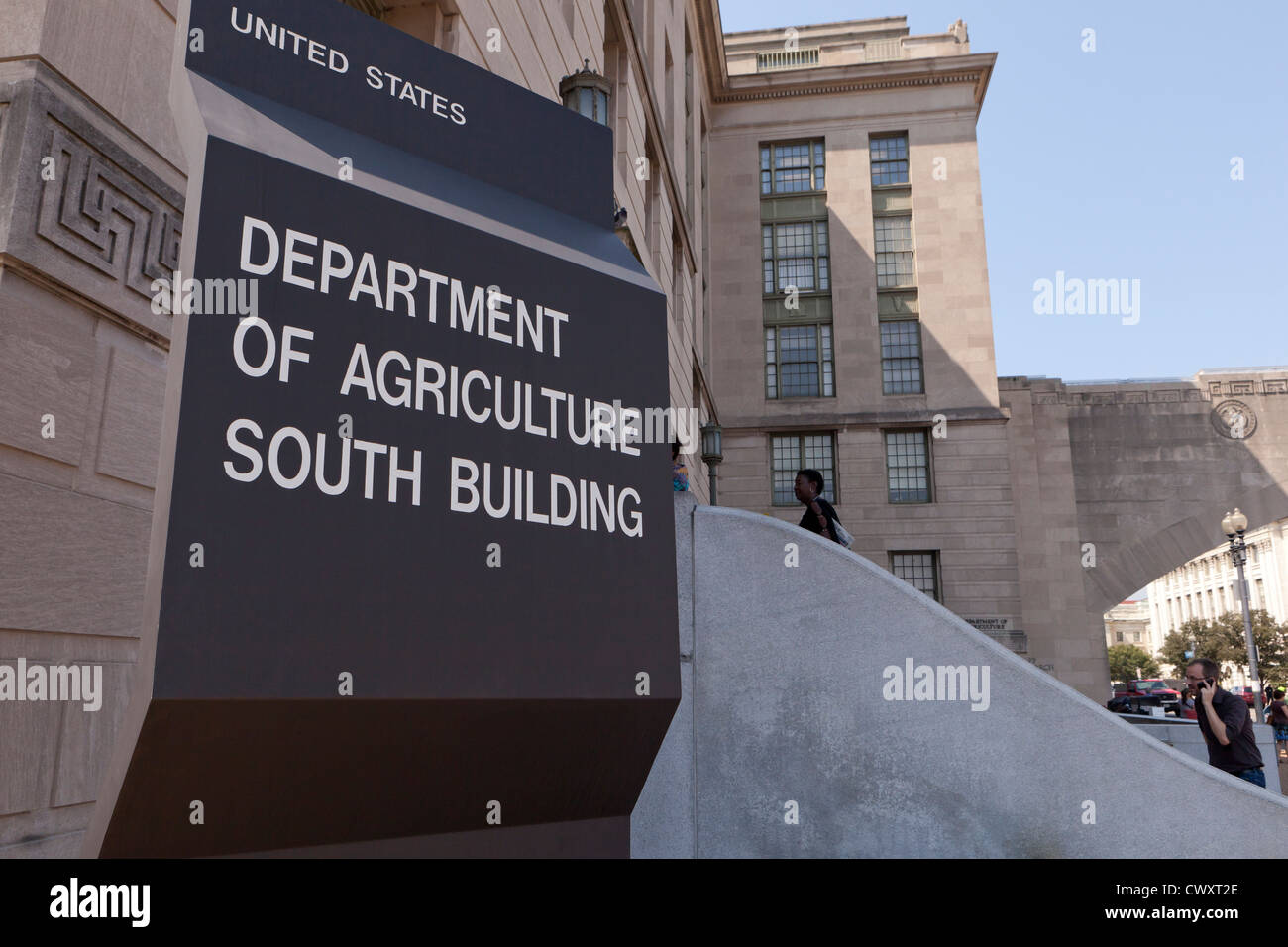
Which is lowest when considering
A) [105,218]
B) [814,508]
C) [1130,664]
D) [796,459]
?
[1130,664]

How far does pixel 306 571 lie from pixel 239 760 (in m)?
0.46

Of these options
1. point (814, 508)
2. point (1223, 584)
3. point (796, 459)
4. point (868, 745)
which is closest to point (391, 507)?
point (868, 745)

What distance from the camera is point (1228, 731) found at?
27.6 feet

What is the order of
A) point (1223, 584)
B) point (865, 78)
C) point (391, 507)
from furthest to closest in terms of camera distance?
point (1223, 584) < point (865, 78) < point (391, 507)

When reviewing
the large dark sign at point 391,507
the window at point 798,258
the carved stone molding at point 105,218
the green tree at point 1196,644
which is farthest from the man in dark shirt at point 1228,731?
the green tree at point 1196,644

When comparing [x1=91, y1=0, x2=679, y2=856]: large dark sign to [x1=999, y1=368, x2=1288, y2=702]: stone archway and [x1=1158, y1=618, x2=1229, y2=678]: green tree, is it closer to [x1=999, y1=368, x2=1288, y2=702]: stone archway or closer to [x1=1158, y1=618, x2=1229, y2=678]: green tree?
[x1=999, y1=368, x2=1288, y2=702]: stone archway

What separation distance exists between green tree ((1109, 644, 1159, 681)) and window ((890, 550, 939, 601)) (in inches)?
3049

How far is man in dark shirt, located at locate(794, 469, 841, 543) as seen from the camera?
7.86 meters

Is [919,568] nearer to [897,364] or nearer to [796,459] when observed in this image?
[796,459]

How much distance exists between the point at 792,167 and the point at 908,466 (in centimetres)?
1296

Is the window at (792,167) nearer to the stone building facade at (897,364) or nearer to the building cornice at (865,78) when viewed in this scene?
the stone building facade at (897,364)
